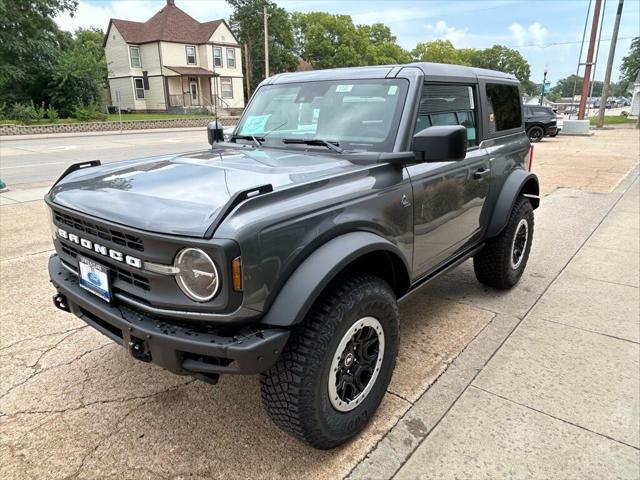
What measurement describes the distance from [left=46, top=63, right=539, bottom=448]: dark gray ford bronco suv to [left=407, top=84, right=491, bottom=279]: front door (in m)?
0.02

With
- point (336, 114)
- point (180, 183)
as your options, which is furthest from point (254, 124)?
point (180, 183)

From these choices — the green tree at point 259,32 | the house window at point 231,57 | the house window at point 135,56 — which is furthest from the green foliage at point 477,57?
the house window at point 135,56

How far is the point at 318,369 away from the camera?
6.87ft

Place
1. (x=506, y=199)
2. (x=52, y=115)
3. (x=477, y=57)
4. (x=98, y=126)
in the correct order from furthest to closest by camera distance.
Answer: (x=477, y=57) → (x=98, y=126) → (x=52, y=115) → (x=506, y=199)

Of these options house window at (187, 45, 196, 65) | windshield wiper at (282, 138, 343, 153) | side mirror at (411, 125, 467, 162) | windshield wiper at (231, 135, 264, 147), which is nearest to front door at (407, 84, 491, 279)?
side mirror at (411, 125, 467, 162)

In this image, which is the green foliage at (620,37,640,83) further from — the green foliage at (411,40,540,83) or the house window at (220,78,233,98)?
the house window at (220,78,233,98)

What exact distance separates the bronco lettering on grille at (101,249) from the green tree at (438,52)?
3180 inches

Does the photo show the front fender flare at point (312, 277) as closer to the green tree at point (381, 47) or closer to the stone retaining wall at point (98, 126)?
the stone retaining wall at point (98, 126)

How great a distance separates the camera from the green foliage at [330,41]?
58.1 metres

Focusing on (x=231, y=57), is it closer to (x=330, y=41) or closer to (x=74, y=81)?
(x=74, y=81)

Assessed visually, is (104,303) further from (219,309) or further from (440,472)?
(440,472)

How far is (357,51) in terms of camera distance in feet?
197

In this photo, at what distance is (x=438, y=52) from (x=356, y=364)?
83.6 metres

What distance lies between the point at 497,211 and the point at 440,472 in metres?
2.29
